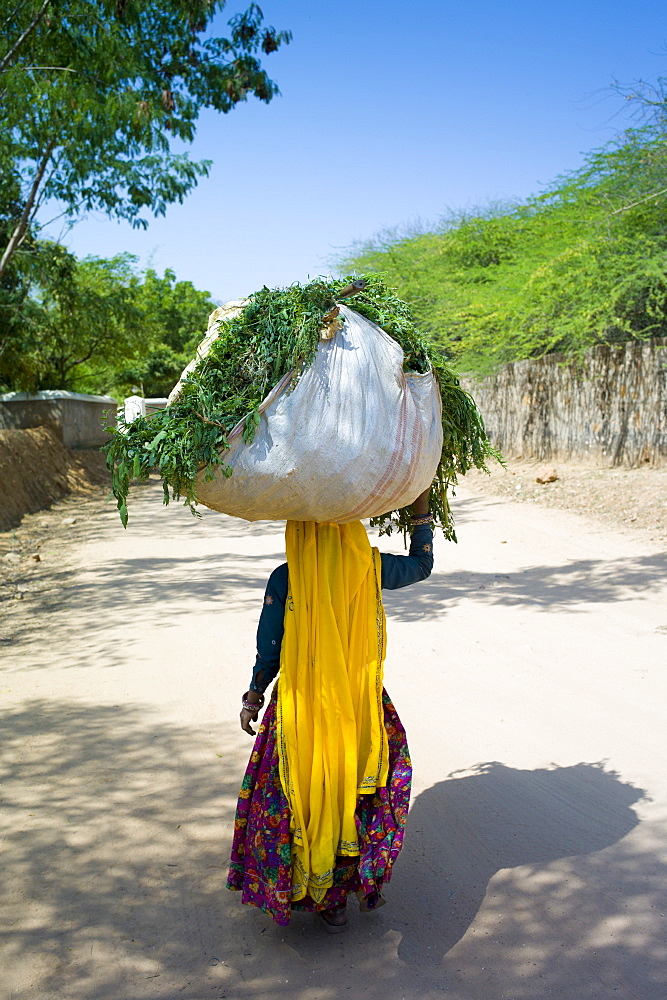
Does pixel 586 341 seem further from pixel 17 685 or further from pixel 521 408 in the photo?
pixel 17 685

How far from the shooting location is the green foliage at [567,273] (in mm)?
12781

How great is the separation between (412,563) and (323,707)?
672 mm

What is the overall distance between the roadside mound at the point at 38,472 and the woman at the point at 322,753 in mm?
11188

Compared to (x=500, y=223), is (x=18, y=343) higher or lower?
lower

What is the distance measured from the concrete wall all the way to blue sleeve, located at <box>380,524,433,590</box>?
17304 mm

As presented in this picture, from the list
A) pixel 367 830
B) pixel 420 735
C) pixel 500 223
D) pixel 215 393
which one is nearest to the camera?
pixel 215 393

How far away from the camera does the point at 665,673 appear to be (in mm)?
5504

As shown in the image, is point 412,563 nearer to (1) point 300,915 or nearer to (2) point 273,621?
(2) point 273,621

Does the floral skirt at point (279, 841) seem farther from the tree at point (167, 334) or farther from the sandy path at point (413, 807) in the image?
the tree at point (167, 334)

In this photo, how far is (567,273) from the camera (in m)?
13.8

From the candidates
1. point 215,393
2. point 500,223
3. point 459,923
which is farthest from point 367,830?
point 500,223

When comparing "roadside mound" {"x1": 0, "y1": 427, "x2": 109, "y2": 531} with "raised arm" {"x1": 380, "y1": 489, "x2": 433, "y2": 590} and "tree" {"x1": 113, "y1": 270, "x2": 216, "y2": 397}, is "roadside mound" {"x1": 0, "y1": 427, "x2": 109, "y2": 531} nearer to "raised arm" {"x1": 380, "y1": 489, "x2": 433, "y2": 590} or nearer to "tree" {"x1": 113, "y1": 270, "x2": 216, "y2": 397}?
"raised arm" {"x1": 380, "y1": 489, "x2": 433, "y2": 590}

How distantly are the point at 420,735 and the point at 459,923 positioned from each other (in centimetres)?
171

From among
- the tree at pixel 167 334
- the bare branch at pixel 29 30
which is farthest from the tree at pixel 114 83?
the tree at pixel 167 334
